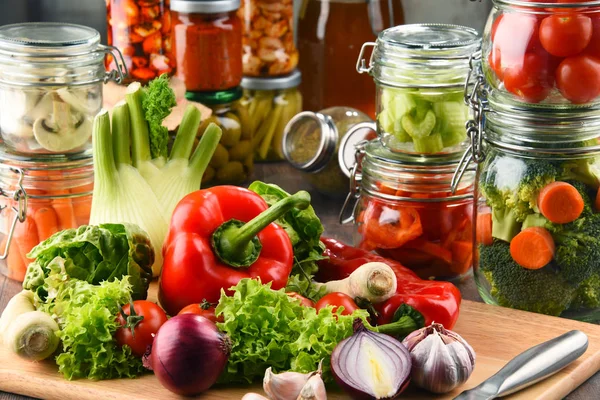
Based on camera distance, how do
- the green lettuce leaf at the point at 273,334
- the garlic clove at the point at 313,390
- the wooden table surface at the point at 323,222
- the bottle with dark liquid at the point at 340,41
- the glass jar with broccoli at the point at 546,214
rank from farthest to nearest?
1. the bottle with dark liquid at the point at 340,41
2. the glass jar with broccoli at the point at 546,214
3. the wooden table surface at the point at 323,222
4. the green lettuce leaf at the point at 273,334
5. the garlic clove at the point at 313,390

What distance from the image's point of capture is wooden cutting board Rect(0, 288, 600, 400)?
5.35ft

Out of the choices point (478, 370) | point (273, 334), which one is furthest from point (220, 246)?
point (478, 370)

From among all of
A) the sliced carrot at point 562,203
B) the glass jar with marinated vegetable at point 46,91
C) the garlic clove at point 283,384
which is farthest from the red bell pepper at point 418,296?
the glass jar with marinated vegetable at point 46,91

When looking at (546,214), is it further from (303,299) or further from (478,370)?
(303,299)

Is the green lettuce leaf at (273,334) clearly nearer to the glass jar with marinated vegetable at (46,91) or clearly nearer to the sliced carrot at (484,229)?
the sliced carrot at (484,229)

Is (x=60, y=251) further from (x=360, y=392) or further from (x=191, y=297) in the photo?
(x=360, y=392)

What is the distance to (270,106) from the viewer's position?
9.82 feet

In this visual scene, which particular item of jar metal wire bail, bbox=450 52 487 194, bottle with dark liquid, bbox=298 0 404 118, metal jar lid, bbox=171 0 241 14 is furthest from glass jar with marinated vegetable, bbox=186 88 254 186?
jar metal wire bail, bbox=450 52 487 194

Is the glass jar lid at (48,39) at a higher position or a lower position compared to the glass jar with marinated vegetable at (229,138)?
higher

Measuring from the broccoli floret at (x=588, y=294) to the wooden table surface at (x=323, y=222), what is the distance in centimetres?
18

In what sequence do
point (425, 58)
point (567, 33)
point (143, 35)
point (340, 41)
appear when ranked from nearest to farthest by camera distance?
1. point (567, 33)
2. point (425, 58)
3. point (143, 35)
4. point (340, 41)

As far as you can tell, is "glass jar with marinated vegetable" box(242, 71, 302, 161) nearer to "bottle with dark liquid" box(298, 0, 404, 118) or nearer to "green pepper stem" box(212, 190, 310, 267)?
"bottle with dark liquid" box(298, 0, 404, 118)

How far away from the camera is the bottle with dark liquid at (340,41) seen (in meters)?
2.92

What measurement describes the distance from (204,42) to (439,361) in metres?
1.36
